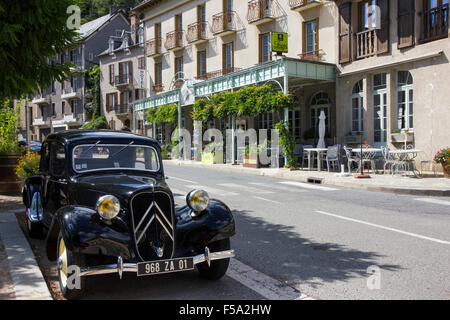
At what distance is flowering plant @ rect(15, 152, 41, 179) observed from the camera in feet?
30.8

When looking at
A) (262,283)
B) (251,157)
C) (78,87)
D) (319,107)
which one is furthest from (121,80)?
(262,283)

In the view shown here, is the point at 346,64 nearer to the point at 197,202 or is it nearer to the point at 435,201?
the point at 435,201

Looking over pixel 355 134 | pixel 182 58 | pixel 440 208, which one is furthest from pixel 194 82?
pixel 440 208

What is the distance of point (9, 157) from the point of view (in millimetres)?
10336

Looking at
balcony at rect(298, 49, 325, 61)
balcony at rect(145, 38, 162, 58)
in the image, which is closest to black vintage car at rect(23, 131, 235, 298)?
balcony at rect(298, 49, 325, 61)

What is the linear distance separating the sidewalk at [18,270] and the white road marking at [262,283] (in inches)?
77.6

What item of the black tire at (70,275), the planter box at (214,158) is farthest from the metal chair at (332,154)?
the black tire at (70,275)

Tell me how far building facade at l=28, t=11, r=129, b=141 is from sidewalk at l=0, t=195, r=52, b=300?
41000 millimetres

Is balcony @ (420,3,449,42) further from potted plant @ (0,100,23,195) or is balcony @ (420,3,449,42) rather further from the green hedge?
potted plant @ (0,100,23,195)

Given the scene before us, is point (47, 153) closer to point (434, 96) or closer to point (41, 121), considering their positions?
point (434, 96)

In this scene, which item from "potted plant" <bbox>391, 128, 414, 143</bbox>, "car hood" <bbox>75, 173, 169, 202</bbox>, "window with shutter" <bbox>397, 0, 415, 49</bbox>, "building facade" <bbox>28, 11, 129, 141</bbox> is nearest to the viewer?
"car hood" <bbox>75, 173, 169, 202</bbox>

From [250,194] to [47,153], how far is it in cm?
598

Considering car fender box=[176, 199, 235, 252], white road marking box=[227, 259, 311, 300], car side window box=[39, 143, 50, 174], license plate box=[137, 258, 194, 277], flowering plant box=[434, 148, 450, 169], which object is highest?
car side window box=[39, 143, 50, 174]

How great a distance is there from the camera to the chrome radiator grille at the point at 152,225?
13.2 ft
